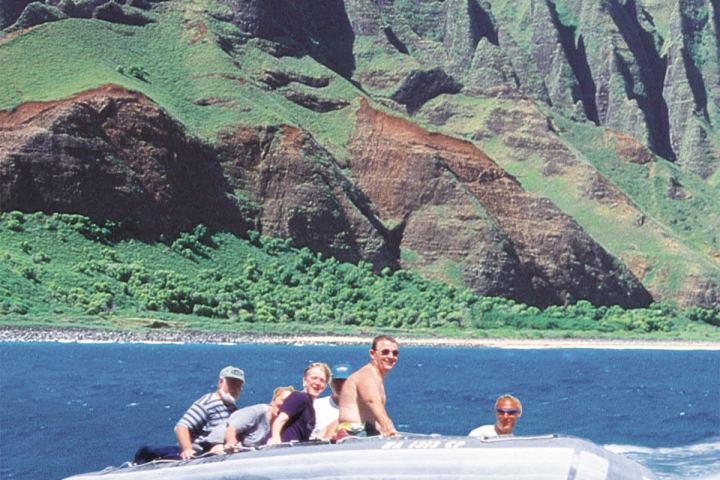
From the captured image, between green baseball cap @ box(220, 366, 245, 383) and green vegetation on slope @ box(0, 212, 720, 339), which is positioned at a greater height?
green baseball cap @ box(220, 366, 245, 383)

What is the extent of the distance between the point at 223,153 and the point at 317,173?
1274 centimetres

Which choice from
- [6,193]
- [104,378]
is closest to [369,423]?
[104,378]

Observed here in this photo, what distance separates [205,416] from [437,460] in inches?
161

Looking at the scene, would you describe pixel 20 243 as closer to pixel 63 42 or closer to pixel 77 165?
pixel 77 165

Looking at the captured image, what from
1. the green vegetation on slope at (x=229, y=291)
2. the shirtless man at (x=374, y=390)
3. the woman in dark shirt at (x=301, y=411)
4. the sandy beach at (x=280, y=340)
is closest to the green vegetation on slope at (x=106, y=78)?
the green vegetation on slope at (x=229, y=291)

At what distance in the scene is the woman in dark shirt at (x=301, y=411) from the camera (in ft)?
69.2

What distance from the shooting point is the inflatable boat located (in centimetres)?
1888

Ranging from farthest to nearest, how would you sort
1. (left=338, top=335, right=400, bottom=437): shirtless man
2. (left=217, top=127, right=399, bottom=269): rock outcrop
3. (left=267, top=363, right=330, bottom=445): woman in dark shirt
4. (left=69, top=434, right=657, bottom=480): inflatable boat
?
(left=217, top=127, right=399, bottom=269): rock outcrop → (left=267, top=363, right=330, bottom=445): woman in dark shirt → (left=338, top=335, right=400, bottom=437): shirtless man → (left=69, top=434, right=657, bottom=480): inflatable boat

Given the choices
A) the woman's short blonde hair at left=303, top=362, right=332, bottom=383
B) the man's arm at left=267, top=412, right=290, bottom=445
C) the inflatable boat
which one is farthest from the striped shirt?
the woman's short blonde hair at left=303, top=362, right=332, bottom=383

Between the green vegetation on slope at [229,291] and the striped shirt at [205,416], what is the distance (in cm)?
11043

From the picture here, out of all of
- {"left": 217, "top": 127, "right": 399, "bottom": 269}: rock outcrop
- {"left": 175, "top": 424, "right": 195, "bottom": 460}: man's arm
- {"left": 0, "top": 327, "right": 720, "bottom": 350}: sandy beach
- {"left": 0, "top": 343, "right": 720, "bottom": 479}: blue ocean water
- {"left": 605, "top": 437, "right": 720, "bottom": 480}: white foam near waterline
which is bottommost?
{"left": 0, "top": 327, "right": 720, "bottom": 350}: sandy beach

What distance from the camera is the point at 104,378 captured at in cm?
7962

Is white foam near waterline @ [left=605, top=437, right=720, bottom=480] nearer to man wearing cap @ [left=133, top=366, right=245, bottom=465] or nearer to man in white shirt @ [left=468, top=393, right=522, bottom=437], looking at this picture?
man in white shirt @ [left=468, top=393, right=522, bottom=437]

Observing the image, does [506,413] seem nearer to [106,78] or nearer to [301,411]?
[301,411]
